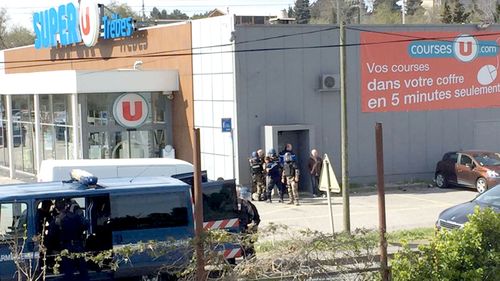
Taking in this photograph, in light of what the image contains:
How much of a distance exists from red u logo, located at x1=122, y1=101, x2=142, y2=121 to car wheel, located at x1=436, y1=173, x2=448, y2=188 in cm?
1091

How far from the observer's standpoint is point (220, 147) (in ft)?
87.6

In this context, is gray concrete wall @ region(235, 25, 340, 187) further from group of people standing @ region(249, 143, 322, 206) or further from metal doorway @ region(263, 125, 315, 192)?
group of people standing @ region(249, 143, 322, 206)

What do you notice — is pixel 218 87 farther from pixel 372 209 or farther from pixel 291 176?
pixel 372 209

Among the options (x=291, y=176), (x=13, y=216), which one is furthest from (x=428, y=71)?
(x=13, y=216)

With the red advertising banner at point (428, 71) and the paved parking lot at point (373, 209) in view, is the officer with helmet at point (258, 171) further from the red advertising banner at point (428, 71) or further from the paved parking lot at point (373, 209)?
the red advertising banner at point (428, 71)

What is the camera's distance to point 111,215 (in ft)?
36.4

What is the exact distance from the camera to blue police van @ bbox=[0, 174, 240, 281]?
421 inches

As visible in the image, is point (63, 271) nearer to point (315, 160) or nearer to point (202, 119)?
point (315, 160)

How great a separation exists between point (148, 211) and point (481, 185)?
17.2 m

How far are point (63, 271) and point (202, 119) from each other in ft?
56.4

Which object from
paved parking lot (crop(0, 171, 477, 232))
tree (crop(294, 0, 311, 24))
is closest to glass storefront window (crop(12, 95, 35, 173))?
paved parking lot (crop(0, 171, 477, 232))

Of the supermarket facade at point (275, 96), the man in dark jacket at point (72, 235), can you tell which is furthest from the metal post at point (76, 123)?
the man in dark jacket at point (72, 235)

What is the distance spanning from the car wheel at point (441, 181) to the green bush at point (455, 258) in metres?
20.7

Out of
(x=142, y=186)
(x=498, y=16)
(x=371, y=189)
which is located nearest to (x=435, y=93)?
(x=371, y=189)
